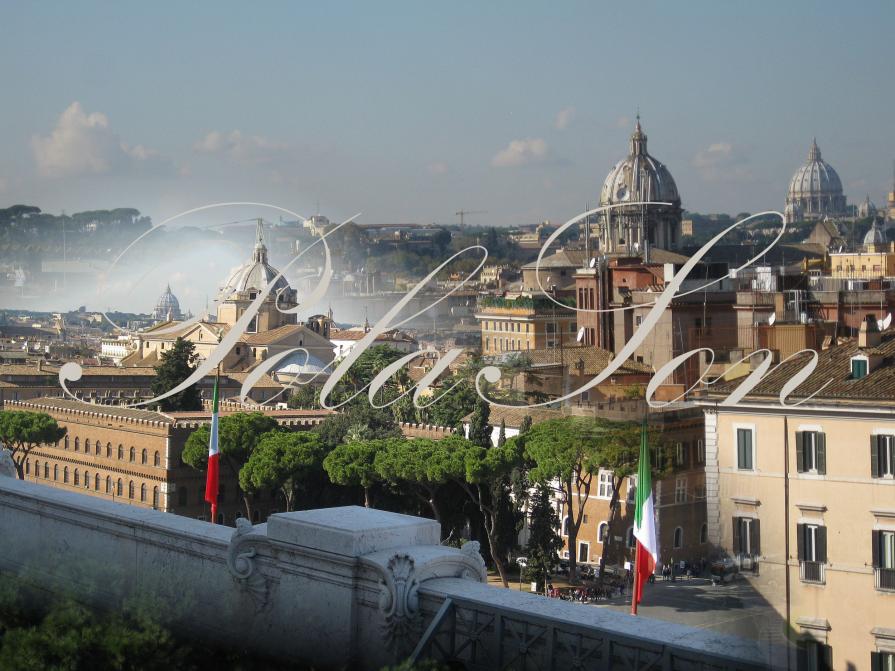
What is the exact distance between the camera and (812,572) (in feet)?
16.0

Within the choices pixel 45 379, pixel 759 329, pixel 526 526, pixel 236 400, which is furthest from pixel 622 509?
pixel 45 379

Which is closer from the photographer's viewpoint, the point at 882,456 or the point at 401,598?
the point at 882,456

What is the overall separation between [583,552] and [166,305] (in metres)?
91.0

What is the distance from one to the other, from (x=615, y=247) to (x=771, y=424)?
57.6 meters

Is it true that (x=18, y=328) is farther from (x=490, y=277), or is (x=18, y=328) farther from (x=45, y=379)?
(x=45, y=379)

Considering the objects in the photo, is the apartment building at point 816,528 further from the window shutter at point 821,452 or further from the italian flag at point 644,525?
the italian flag at point 644,525

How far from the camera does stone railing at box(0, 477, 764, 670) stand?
5957 mm

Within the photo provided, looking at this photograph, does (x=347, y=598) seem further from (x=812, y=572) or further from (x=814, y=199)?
(x=814, y=199)

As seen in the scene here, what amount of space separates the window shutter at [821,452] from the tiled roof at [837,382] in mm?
554

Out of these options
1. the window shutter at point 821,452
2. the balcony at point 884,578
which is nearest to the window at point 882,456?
the window shutter at point 821,452

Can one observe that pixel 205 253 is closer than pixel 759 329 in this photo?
No

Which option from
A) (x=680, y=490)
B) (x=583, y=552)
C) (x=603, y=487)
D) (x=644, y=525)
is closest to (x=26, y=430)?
(x=583, y=552)

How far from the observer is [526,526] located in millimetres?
22703

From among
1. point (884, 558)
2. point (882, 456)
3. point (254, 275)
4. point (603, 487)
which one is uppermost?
point (254, 275)
